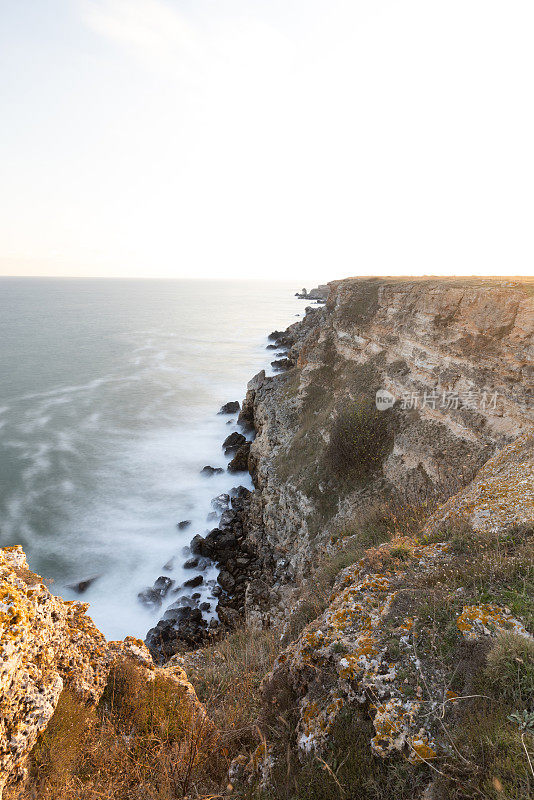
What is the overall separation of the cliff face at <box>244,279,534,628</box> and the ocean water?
584 centimetres

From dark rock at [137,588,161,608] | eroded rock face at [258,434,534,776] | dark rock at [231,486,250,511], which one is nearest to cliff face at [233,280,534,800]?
eroded rock face at [258,434,534,776]

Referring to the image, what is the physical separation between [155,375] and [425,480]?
42.9m

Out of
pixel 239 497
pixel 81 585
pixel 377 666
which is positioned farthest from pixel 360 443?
pixel 81 585

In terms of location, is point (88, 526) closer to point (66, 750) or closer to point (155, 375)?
point (66, 750)

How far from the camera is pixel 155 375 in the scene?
50.6 meters

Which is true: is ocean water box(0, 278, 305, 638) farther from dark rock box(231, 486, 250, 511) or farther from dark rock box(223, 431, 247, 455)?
dark rock box(231, 486, 250, 511)

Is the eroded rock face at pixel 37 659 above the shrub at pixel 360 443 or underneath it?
above

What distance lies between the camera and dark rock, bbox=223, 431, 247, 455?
3027cm

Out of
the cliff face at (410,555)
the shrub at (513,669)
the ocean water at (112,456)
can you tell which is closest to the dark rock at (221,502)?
the ocean water at (112,456)

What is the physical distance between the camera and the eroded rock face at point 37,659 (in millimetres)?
3723

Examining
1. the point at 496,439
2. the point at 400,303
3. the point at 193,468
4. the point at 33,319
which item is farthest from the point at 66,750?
the point at 33,319

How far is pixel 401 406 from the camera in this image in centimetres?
1669

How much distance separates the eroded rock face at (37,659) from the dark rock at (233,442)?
24486 mm

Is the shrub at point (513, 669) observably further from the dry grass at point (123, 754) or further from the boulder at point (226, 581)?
the boulder at point (226, 581)
